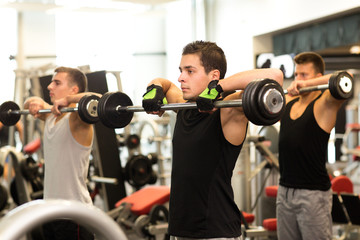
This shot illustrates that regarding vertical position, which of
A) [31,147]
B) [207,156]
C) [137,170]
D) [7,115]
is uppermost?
[7,115]

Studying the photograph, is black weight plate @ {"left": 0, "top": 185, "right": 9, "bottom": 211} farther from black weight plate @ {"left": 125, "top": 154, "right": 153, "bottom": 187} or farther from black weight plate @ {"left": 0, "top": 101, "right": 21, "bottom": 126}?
black weight plate @ {"left": 0, "top": 101, "right": 21, "bottom": 126}

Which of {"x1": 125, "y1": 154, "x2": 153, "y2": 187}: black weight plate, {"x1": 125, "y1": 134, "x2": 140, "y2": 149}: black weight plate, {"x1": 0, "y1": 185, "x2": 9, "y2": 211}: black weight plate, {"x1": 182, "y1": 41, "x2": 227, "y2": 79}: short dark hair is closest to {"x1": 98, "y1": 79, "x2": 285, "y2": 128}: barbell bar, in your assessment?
{"x1": 182, "y1": 41, "x2": 227, "y2": 79}: short dark hair

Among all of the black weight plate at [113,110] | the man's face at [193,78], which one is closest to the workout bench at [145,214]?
the black weight plate at [113,110]

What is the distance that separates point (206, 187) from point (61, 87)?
4.45 feet

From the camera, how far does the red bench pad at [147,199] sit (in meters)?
3.79

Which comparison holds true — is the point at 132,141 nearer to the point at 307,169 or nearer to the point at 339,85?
the point at 307,169

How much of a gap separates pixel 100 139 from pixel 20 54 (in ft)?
20.7

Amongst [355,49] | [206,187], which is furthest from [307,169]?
[355,49]

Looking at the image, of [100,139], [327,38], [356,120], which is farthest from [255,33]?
[100,139]

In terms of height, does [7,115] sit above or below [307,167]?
above

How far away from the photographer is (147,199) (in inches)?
154

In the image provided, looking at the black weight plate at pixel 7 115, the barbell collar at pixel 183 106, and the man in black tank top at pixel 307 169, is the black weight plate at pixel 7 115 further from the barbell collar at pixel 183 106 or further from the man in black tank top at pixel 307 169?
the man in black tank top at pixel 307 169

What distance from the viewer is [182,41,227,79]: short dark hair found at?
1664 millimetres

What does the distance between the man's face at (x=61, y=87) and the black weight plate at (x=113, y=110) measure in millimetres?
674
